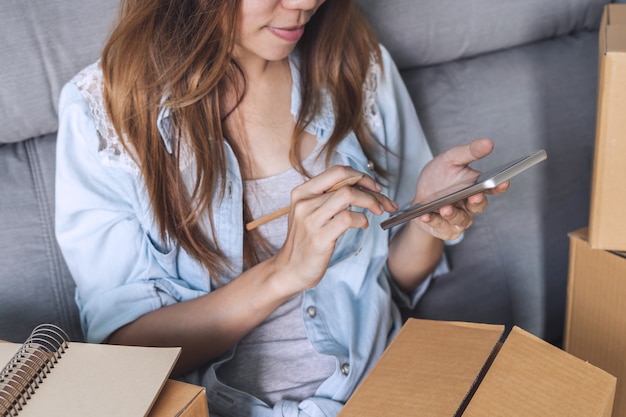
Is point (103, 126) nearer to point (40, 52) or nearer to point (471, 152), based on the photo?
point (40, 52)

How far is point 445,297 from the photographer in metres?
1.19

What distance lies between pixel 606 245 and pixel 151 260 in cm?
57

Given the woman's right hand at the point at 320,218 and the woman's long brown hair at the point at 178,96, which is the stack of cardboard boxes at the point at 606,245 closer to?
the woman's right hand at the point at 320,218

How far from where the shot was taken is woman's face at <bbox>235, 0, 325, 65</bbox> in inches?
34.2

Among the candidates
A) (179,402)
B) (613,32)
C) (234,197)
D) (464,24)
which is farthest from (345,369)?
(464,24)

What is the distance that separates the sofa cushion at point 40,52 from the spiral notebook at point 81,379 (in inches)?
17.3

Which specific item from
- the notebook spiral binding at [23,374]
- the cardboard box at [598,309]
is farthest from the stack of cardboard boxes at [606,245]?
the notebook spiral binding at [23,374]

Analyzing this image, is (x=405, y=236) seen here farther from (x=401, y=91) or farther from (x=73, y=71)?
(x=73, y=71)

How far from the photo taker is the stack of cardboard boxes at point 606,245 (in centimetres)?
81

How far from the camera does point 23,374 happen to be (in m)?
0.62

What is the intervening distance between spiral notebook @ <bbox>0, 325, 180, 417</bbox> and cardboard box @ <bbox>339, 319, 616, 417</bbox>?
176 millimetres

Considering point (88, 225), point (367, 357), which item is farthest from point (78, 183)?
point (367, 357)

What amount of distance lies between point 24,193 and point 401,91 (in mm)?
576

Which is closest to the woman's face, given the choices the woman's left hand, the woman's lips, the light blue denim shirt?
the woman's lips
